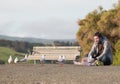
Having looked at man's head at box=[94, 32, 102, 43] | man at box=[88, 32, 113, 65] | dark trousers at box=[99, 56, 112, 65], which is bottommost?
dark trousers at box=[99, 56, 112, 65]

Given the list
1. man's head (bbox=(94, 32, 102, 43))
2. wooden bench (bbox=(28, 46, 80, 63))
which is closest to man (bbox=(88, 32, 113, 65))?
man's head (bbox=(94, 32, 102, 43))

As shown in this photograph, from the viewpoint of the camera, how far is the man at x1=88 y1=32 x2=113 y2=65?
16094 millimetres

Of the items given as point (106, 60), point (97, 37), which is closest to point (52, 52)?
point (106, 60)

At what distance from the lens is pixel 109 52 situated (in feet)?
54.1

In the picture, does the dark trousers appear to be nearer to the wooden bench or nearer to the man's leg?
the man's leg

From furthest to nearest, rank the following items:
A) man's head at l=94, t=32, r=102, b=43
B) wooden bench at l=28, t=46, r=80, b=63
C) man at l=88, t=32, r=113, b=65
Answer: wooden bench at l=28, t=46, r=80, b=63, man at l=88, t=32, r=113, b=65, man's head at l=94, t=32, r=102, b=43

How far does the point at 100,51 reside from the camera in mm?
16578

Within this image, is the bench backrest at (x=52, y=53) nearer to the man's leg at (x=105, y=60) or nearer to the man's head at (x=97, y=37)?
the man's leg at (x=105, y=60)

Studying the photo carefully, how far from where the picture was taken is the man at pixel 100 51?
52.8 ft

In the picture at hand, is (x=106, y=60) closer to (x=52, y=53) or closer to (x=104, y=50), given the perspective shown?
(x=104, y=50)

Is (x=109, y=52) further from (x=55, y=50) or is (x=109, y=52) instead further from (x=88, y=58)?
(x=55, y=50)

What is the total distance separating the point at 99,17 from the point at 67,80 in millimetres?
27068

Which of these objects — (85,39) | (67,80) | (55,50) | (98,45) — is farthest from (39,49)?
(67,80)

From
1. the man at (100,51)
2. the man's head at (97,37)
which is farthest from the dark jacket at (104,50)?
the man's head at (97,37)
